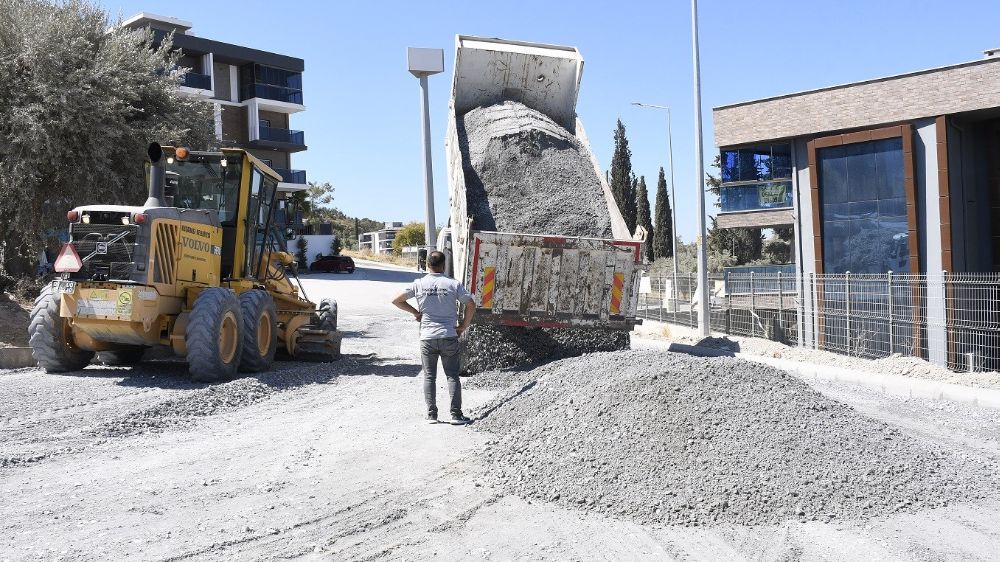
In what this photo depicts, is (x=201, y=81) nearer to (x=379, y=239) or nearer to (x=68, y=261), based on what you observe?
(x=68, y=261)

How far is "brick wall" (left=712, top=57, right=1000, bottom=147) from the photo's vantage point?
63.4 ft

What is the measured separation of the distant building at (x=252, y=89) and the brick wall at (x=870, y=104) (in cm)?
2796

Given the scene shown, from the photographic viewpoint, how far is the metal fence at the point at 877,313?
13.0m

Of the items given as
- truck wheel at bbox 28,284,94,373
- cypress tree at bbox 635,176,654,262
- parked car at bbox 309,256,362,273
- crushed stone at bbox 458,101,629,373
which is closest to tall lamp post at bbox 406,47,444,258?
crushed stone at bbox 458,101,629,373

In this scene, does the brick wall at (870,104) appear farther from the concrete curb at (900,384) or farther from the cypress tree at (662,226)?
the cypress tree at (662,226)

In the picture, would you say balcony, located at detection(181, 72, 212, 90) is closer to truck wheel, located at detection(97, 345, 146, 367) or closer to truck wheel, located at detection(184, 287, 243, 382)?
truck wheel, located at detection(97, 345, 146, 367)

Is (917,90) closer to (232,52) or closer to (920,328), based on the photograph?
(920,328)

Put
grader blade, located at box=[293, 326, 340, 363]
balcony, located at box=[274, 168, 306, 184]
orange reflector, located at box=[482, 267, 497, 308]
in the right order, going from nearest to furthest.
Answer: orange reflector, located at box=[482, 267, 497, 308]
grader blade, located at box=[293, 326, 340, 363]
balcony, located at box=[274, 168, 306, 184]

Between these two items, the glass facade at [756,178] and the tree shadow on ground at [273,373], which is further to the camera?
the glass facade at [756,178]

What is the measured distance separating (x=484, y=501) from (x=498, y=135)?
739 centimetres

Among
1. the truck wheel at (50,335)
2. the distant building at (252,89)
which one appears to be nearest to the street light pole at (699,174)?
the truck wheel at (50,335)

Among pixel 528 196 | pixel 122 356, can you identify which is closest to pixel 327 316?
pixel 122 356

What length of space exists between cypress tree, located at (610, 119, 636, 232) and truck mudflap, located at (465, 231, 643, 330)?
44566 millimetres

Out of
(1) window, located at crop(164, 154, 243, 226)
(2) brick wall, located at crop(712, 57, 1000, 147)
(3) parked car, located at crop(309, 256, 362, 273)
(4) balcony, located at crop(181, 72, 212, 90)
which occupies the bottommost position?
(3) parked car, located at crop(309, 256, 362, 273)
